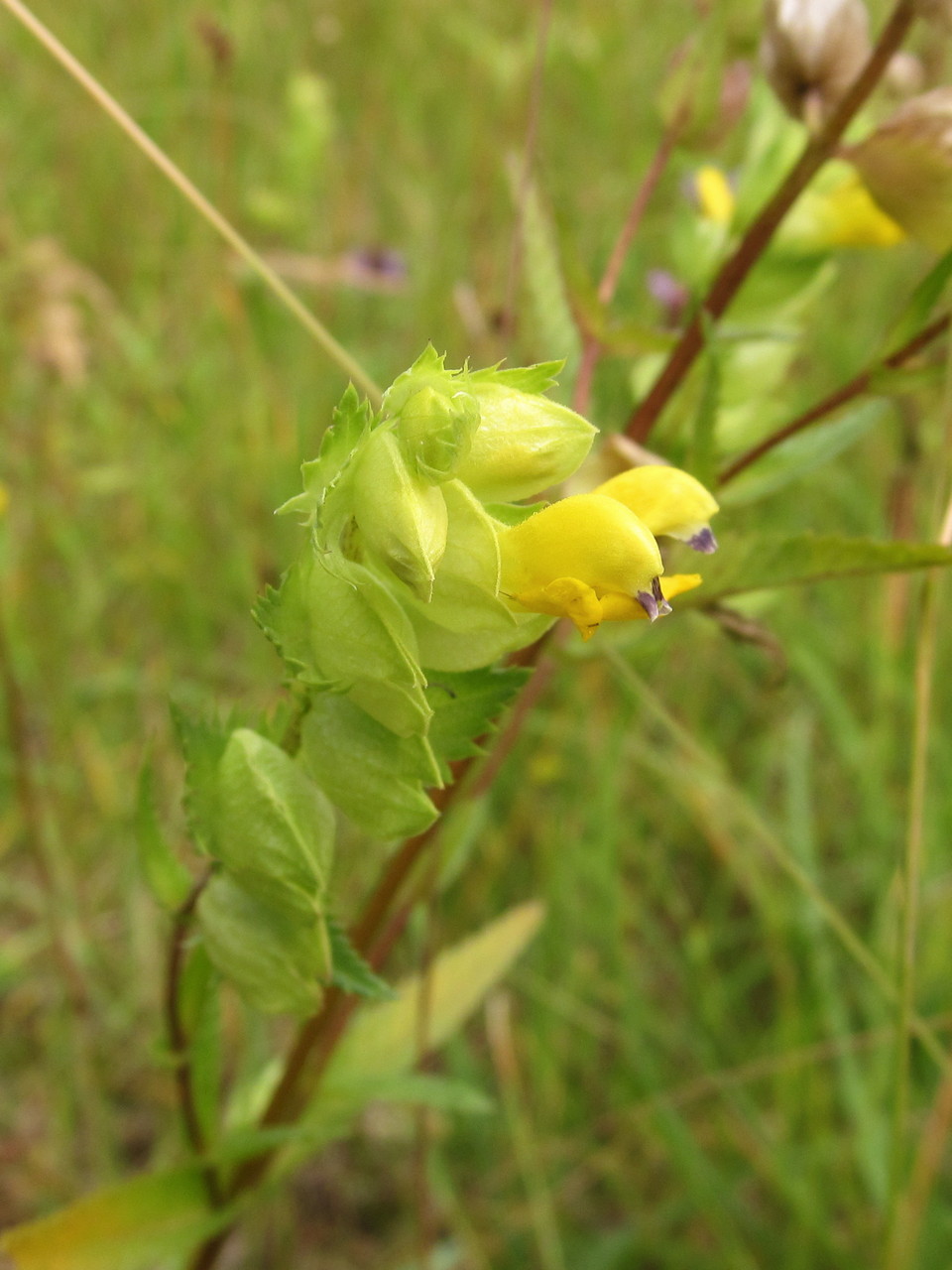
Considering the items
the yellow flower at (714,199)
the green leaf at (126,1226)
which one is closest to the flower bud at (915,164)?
the yellow flower at (714,199)

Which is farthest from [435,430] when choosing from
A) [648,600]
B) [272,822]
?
[272,822]

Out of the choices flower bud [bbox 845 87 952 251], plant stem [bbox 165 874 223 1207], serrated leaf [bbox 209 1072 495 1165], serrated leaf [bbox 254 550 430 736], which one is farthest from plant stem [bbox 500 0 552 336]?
serrated leaf [bbox 209 1072 495 1165]

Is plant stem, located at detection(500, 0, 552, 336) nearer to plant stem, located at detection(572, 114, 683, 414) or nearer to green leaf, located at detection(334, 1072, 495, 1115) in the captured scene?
plant stem, located at detection(572, 114, 683, 414)

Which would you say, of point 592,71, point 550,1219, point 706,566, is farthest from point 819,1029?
point 592,71

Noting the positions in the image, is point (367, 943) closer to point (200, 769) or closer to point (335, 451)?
point (200, 769)

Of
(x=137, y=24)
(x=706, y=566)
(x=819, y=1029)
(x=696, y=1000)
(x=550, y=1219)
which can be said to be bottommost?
(x=819, y=1029)

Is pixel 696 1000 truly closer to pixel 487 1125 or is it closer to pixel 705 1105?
pixel 705 1105
